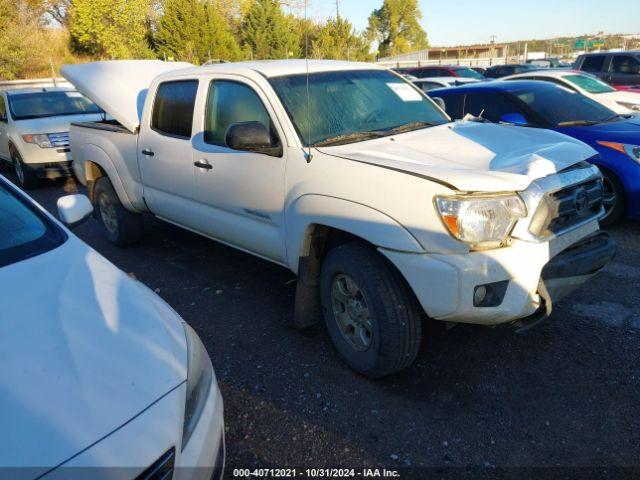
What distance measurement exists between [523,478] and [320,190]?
1818 millimetres

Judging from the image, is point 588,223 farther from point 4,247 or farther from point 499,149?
point 4,247

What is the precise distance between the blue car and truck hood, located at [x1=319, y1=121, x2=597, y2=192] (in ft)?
6.27

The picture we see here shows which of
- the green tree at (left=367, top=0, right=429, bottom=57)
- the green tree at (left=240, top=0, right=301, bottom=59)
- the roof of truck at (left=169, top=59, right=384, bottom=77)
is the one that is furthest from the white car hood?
the green tree at (left=367, top=0, right=429, bottom=57)

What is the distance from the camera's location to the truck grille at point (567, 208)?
2738 millimetres

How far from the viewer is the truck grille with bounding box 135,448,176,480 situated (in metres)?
1.60

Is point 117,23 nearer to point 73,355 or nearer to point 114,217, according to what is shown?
point 114,217

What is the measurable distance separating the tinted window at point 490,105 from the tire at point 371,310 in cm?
416

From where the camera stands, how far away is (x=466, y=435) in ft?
8.63

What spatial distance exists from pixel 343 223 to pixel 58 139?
789 cm

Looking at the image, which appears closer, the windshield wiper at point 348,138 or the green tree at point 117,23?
the windshield wiper at point 348,138

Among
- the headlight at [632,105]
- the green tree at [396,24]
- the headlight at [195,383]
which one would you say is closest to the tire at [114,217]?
the headlight at [195,383]

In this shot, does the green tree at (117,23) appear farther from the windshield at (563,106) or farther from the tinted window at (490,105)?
the windshield at (563,106)

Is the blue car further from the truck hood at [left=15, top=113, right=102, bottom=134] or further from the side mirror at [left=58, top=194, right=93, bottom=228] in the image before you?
the truck hood at [left=15, top=113, right=102, bottom=134]

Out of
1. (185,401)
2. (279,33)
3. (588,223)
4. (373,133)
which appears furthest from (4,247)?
(279,33)
